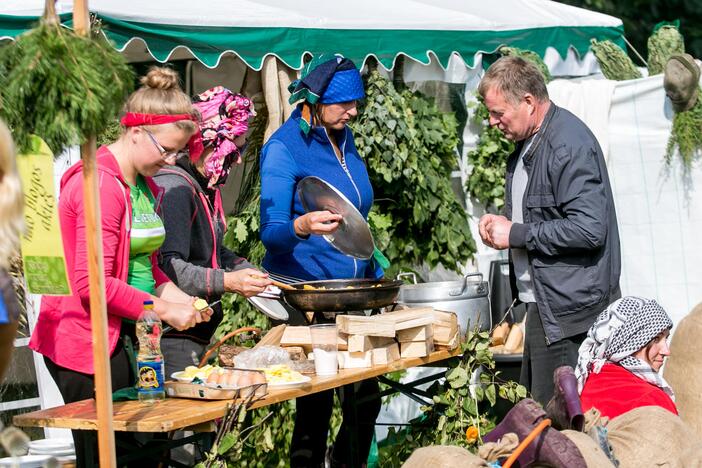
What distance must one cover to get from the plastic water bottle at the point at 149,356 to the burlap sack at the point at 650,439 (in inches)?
55.5

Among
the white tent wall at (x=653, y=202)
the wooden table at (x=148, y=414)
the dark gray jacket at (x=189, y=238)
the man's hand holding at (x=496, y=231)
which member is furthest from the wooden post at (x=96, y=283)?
the white tent wall at (x=653, y=202)

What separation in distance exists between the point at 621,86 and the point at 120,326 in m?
4.84

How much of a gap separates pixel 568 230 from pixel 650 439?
3.10 feet

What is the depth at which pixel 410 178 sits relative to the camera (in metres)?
6.46

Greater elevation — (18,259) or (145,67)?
(145,67)

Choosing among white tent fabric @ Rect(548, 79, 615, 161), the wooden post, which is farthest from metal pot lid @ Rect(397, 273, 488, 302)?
white tent fabric @ Rect(548, 79, 615, 161)

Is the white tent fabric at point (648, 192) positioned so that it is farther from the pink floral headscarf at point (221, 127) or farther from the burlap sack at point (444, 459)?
the burlap sack at point (444, 459)

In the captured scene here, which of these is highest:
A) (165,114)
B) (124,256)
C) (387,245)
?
(165,114)

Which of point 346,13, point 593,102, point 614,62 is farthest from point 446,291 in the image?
point 614,62

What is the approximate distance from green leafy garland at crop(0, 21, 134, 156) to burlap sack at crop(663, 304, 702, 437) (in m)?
2.94

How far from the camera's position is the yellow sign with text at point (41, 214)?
2.64m

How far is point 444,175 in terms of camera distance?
6.99 metres

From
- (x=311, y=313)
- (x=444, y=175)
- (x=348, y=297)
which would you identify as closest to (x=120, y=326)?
(x=348, y=297)

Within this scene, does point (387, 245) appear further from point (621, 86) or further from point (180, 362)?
point (180, 362)
